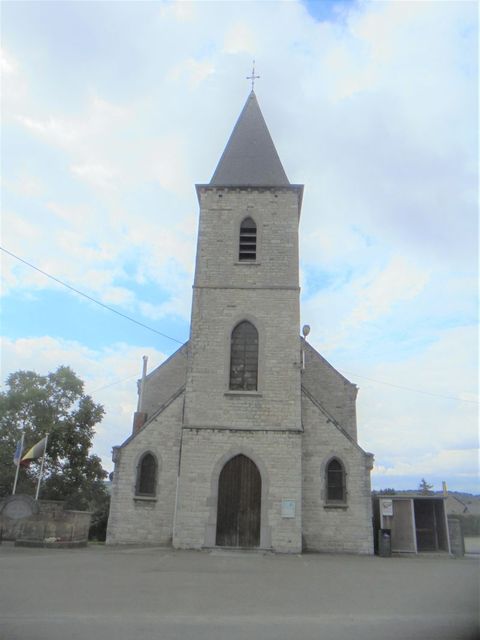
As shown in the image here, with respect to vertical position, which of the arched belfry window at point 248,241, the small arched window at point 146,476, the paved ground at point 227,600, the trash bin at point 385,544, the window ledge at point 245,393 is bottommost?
the paved ground at point 227,600

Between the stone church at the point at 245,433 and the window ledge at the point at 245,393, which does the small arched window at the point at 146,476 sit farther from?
the window ledge at the point at 245,393

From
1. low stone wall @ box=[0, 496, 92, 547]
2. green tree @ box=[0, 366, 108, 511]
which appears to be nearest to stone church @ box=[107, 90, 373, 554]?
low stone wall @ box=[0, 496, 92, 547]

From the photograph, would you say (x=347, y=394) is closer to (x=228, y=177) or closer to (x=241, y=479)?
(x=241, y=479)

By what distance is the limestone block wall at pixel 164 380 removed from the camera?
22753 mm

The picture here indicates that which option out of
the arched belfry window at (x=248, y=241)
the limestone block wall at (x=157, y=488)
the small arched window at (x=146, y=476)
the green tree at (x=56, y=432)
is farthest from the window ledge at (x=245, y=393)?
the green tree at (x=56, y=432)

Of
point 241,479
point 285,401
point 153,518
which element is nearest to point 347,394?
point 285,401

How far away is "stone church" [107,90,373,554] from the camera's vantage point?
16.8 meters

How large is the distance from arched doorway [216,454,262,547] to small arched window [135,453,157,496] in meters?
2.72

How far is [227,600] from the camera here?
26.4ft

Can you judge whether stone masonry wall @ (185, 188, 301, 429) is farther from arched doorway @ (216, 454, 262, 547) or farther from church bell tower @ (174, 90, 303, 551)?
arched doorway @ (216, 454, 262, 547)

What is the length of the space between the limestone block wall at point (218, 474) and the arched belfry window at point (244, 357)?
1736mm

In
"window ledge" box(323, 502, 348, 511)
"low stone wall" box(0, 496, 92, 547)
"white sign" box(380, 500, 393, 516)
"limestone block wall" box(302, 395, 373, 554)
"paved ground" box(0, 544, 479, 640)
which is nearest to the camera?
"paved ground" box(0, 544, 479, 640)

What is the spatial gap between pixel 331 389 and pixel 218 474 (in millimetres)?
7307

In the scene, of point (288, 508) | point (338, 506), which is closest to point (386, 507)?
point (338, 506)
